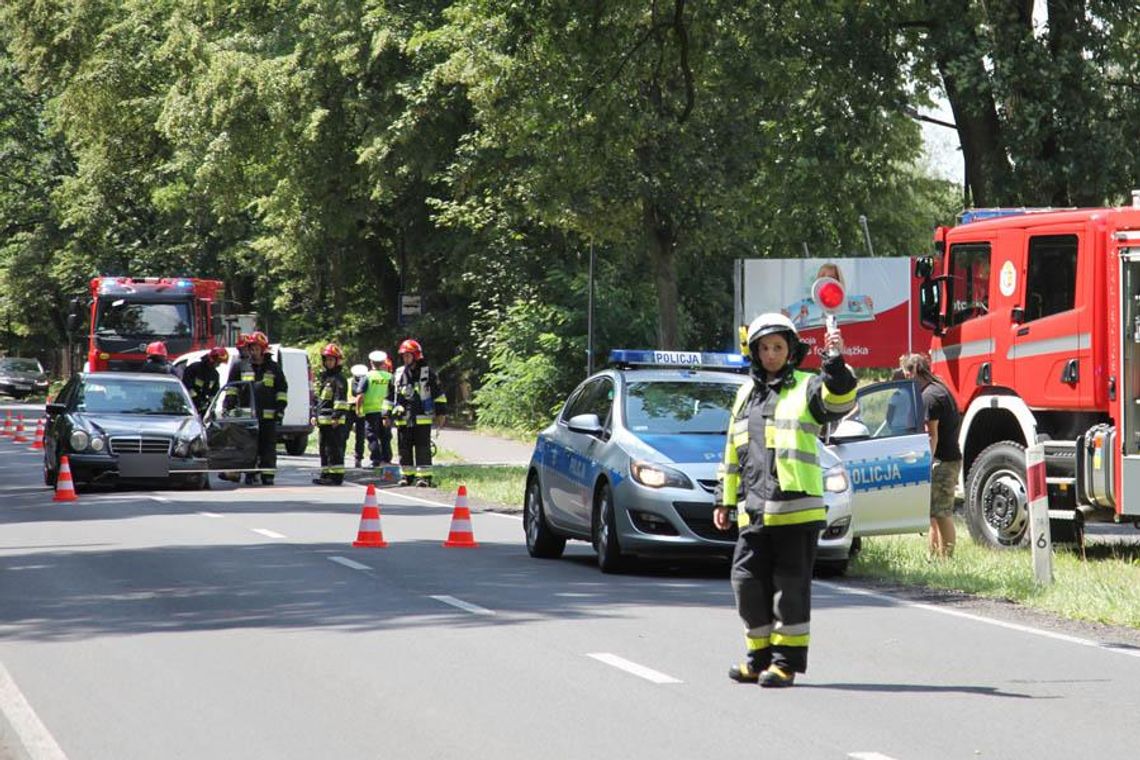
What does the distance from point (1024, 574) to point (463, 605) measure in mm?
4350

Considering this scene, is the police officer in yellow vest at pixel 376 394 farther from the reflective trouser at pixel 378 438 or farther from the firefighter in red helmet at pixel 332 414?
the firefighter in red helmet at pixel 332 414

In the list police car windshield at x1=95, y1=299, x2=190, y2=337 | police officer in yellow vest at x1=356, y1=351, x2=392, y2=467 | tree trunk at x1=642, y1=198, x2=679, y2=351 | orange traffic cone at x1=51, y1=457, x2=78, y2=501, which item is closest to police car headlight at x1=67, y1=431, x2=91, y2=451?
orange traffic cone at x1=51, y1=457, x2=78, y2=501

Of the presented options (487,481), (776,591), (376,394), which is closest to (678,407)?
(776,591)

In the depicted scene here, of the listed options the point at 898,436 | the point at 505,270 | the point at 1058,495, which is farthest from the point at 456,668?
the point at 505,270

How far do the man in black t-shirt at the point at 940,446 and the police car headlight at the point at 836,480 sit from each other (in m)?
2.11

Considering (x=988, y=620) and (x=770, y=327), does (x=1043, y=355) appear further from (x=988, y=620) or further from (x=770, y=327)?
(x=770, y=327)

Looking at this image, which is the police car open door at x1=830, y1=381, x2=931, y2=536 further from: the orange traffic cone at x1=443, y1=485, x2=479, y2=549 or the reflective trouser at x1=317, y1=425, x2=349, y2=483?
the reflective trouser at x1=317, y1=425, x2=349, y2=483

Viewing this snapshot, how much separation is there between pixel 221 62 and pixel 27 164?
28.7 metres

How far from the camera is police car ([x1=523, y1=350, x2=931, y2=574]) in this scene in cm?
1398

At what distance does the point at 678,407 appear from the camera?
15.2m

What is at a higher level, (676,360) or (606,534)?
(676,360)

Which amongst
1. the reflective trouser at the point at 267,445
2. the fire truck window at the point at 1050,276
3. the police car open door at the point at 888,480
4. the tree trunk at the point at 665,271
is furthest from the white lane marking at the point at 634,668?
the tree trunk at the point at 665,271

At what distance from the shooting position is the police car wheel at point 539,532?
16.0 m

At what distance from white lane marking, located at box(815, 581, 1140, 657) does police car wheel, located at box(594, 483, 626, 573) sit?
152 cm
